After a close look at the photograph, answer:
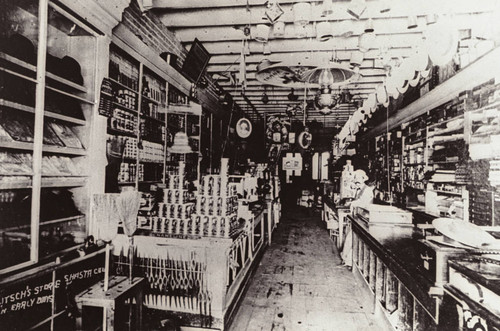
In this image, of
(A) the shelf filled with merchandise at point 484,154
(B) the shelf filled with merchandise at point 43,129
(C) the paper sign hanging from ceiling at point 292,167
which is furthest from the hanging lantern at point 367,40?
(C) the paper sign hanging from ceiling at point 292,167

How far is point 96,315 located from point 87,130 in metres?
1.71

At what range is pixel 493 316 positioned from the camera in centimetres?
158

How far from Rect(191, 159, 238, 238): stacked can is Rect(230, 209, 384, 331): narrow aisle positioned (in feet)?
3.25

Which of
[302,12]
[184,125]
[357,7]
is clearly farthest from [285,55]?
[357,7]

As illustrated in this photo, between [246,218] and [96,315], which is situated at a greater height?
[246,218]

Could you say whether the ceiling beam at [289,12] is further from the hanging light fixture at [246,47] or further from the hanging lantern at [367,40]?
the hanging light fixture at [246,47]

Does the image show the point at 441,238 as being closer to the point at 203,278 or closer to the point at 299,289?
the point at 203,278

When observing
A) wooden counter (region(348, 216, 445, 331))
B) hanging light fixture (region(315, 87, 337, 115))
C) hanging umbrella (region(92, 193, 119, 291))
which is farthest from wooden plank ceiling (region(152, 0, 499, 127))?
hanging umbrella (region(92, 193, 119, 291))

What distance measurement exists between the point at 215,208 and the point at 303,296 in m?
1.69

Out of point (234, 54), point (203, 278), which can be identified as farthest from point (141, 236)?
point (234, 54)

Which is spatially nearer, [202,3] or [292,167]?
[202,3]

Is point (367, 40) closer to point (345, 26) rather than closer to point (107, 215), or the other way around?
point (345, 26)

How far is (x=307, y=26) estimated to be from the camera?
Answer: 493cm

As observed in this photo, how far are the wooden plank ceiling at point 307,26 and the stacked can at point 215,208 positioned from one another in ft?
5.52
